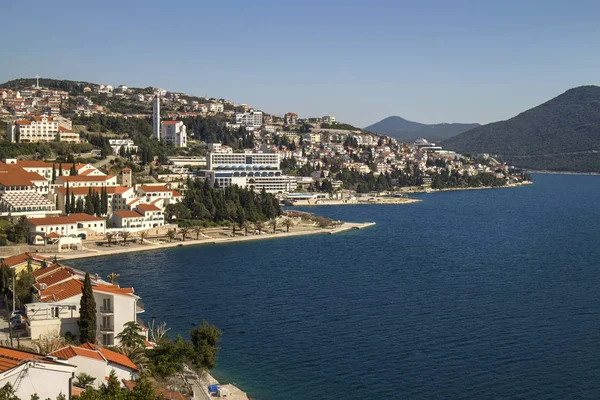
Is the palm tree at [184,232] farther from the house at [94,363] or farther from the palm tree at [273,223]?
the house at [94,363]

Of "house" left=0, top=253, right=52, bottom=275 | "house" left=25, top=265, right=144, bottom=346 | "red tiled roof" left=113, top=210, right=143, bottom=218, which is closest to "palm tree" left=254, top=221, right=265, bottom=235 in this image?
"red tiled roof" left=113, top=210, right=143, bottom=218

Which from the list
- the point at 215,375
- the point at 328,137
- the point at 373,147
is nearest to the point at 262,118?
the point at 328,137

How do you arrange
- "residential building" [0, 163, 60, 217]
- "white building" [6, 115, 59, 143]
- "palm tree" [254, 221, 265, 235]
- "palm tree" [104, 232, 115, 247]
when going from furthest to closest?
"white building" [6, 115, 59, 143] < "palm tree" [254, 221, 265, 235] < "residential building" [0, 163, 60, 217] < "palm tree" [104, 232, 115, 247]

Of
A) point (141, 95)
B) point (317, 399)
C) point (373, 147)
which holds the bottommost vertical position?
point (317, 399)

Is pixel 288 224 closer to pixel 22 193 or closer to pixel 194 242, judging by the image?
pixel 194 242

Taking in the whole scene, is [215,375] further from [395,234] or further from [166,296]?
[395,234]

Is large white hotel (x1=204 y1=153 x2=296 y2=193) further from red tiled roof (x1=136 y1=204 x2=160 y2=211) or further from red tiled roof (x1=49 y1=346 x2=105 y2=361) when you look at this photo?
red tiled roof (x1=49 y1=346 x2=105 y2=361)
